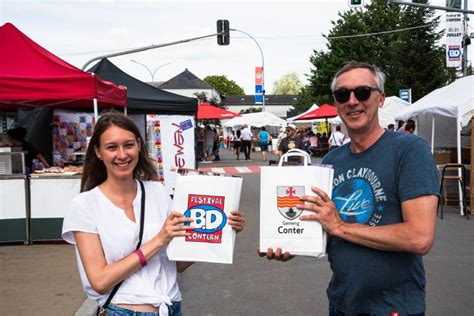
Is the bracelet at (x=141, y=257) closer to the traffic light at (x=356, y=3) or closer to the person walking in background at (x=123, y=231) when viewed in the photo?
the person walking in background at (x=123, y=231)

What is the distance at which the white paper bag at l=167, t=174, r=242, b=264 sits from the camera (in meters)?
2.13

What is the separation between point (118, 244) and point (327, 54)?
4315 centimetres

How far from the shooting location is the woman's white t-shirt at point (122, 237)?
212 cm

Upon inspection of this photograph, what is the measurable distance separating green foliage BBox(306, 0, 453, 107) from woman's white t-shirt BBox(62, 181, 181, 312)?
1340 inches

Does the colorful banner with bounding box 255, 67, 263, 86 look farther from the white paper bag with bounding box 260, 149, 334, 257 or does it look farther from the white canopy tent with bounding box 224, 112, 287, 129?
the white paper bag with bounding box 260, 149, 334, 257

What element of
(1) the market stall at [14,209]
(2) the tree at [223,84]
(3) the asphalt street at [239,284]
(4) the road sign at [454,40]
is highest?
(2) the tree at [223,84]

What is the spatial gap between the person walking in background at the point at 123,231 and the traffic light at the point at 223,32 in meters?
21.2

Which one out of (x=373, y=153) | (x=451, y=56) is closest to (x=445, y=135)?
(x=451, y=56)

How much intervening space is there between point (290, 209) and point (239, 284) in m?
3.96

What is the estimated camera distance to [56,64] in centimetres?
789

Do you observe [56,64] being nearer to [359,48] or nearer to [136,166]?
[136,166]

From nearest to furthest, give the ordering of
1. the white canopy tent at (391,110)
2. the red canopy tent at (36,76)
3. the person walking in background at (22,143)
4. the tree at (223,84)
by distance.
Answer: the red canopy tent at (36,76)
the person walking in background at (22,143)
the white canopy tent at (391,110)
the tree at (223,84)

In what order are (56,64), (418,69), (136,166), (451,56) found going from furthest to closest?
(418,69) → (451,56) → (56,64) → (136,166)

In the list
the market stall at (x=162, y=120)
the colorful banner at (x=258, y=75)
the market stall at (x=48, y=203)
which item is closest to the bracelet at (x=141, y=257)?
the market stall at (x=48, y=203)
